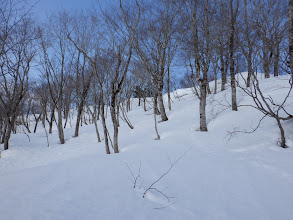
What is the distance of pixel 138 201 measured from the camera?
7.32ft

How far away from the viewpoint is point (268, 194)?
2295 mm

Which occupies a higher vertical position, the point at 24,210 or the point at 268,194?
the point at 24,210

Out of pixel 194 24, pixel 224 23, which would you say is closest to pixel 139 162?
pixel 194 24

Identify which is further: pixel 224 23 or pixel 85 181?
pixel 224 23

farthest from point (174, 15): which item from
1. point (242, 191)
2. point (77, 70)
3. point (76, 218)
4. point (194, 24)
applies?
point (76, 218)

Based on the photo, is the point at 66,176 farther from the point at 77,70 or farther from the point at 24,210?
the point at 77,70

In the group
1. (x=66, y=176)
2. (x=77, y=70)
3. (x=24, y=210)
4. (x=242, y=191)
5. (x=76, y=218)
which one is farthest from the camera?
(x=77, y=70)

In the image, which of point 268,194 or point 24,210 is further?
point 268,194

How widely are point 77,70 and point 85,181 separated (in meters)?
11.8

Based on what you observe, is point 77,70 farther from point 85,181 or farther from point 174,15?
point 85,181

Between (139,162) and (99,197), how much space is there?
183 centimetres

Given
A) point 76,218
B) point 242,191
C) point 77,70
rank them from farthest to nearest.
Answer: point 77,70 → point 242,191 → point 76,218

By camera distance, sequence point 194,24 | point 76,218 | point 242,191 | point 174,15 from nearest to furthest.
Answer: point 76,218, point 242,191, point 194,24, point 174,15

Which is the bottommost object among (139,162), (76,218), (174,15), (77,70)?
(139,162)
